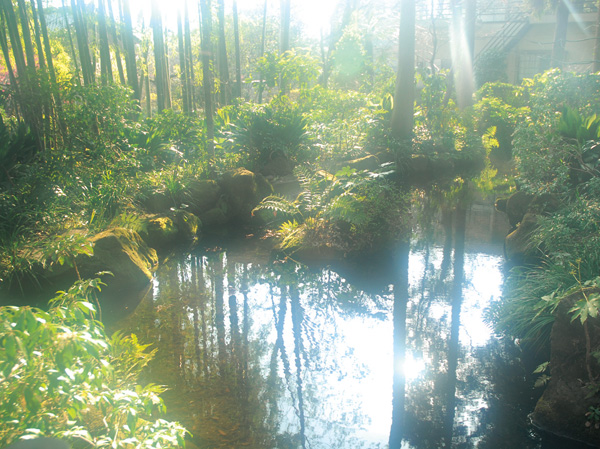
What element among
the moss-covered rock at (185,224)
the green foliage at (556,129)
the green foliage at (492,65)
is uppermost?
the green foliage at (556,129)

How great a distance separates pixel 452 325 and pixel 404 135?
352 inches

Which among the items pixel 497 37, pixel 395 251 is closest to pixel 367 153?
pixel 395 251

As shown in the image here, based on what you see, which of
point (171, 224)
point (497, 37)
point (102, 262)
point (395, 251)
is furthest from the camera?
point (497, 37)

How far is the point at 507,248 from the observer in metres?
7.54

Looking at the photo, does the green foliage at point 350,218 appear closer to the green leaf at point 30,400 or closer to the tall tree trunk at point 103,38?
the green leaf at point 30,400

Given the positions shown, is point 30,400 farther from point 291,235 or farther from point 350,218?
point 291,235

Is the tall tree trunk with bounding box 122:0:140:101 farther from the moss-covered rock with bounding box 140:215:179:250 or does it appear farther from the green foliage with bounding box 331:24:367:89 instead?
the green foliage with bounding box 331:24:367:89

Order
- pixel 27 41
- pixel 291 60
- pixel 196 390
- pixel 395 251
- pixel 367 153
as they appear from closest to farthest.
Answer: pixel 196 390, pixel 395 251, pixel 27 41, pixel 367 153, pixel 291 60

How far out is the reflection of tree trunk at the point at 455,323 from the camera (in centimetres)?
376

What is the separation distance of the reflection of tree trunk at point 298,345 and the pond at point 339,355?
13 millimetres

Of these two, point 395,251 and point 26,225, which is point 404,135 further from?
point 26,225

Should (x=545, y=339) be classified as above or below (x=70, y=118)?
below

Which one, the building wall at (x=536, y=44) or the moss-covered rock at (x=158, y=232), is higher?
the building wall at (x=536, y=44)

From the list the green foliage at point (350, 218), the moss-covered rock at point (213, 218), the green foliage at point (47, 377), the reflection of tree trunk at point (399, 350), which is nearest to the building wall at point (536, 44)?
the moss-covered rock at point (213, 218)
